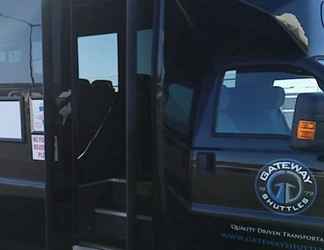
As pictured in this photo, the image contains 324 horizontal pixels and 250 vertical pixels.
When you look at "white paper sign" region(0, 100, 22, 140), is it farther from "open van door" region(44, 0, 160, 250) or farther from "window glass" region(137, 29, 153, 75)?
"window glass" region(137, 29, 153, 75)

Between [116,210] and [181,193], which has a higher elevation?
[181,193]

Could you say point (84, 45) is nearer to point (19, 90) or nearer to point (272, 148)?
point (19, 90)

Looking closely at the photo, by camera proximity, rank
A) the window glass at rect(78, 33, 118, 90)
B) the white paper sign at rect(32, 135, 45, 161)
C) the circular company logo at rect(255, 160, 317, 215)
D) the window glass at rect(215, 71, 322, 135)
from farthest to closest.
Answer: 1. the window glass at rect(78, 33, 118, 90)
2. the white paper sign at rect(32, 135, 45, 161)
3. the window glass at rect(215, 71, 322, 135)
4. the circular company logo at rect(255, 160, 317, 215)

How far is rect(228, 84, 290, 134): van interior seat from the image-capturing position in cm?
295

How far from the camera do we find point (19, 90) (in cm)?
366

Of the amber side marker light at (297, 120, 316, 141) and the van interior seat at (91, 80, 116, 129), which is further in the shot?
the van interior seat at (91, 80, 116, 129)

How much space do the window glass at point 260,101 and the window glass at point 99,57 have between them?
3.00ft

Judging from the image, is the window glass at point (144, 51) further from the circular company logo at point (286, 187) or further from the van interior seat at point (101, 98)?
the circular company logo at point (286, 187)

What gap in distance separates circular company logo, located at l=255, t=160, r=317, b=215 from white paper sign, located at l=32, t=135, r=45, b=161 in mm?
1360

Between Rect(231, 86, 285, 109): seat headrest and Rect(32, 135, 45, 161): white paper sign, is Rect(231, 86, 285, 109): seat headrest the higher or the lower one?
the higher one

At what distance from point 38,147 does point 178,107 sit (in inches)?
37.6

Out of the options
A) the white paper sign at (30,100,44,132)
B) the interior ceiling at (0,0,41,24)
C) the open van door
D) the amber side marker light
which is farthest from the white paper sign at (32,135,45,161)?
the amber side marker light

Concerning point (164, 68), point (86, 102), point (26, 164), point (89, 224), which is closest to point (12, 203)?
point (26, 164)

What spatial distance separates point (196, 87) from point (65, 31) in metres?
0.86
